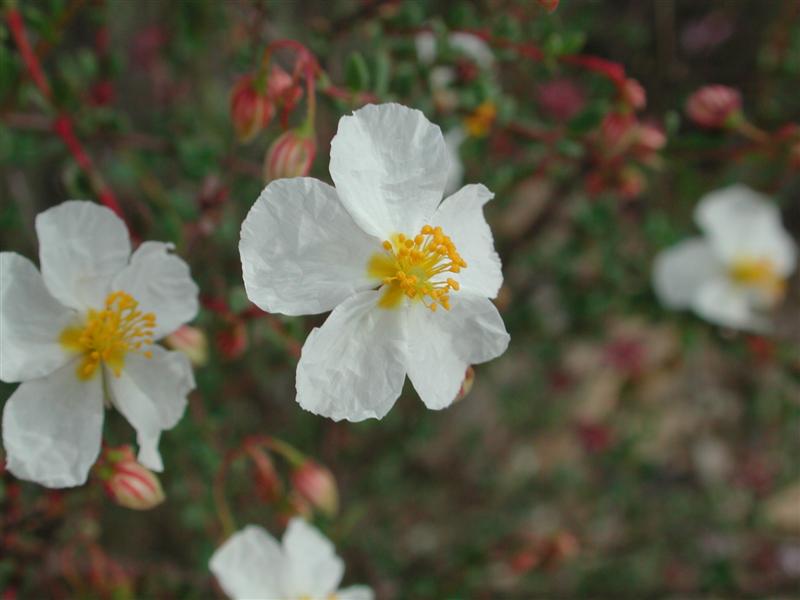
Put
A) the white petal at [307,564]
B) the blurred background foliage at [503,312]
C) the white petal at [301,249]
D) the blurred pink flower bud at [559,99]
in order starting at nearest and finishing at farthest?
the white petal at [301,249], the white petal at [307,564], the blurred background foliage at [503,312], the blurred pink flower bud at [559,99]

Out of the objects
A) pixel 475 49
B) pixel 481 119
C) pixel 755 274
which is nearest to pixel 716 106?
pixel 481 119

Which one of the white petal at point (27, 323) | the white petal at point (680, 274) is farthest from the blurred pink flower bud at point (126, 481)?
the white petal at point (680, 274)

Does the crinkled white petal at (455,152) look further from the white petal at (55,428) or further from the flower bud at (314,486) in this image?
the white petal at (55,428)

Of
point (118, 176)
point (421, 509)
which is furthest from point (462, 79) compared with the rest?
point (421, 509)

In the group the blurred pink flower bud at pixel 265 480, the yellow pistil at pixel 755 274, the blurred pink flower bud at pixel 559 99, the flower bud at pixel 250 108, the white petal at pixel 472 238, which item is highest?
the blurred pink flower bud at pixel 559 99

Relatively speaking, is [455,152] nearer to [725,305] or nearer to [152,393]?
[725,305]

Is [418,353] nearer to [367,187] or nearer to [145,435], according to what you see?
[367,187]

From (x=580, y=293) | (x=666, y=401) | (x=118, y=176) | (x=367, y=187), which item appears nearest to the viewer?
(x=367, y=187)
